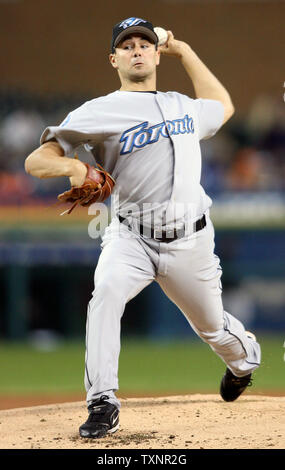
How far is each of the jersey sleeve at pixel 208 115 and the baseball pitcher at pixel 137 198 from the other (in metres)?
0.01

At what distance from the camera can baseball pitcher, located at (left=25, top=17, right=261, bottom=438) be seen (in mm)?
3232

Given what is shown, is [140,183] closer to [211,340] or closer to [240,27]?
[211,340]

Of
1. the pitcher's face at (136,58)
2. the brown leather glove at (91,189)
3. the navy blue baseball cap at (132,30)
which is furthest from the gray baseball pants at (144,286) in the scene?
the navy blue baseball cap at (132,30)

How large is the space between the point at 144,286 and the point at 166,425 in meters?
0.64

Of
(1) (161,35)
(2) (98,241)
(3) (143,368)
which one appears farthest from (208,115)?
(2) (98,241)

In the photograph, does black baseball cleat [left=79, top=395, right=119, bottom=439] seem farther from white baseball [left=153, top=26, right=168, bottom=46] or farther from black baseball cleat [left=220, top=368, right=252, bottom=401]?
white baseball [left=153, top=26, right=168, bottom=46]

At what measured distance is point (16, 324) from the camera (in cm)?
880

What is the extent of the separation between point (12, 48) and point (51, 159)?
395 inches

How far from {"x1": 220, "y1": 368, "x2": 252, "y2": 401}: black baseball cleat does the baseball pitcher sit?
415mm

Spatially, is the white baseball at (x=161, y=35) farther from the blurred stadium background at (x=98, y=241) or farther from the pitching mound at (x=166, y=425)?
the blurred stadium background at (x=98, y=241)

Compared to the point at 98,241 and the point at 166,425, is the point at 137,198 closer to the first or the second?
the point at 166,425

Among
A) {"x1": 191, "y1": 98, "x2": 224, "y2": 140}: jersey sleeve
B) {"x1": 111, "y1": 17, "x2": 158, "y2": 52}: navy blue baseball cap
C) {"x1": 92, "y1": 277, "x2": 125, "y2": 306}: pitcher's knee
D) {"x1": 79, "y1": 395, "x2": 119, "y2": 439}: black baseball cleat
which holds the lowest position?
{"x1": 79, "y1": 395, "x2": 119, "y2": 439}: black baseball cleat

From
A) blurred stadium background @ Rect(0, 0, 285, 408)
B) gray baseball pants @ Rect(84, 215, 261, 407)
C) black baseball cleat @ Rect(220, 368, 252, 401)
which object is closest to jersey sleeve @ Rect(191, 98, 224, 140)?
gray baseball pants @ Rect(84, 215, 261, 407)

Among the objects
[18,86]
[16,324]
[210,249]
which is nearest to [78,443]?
[210,249]
